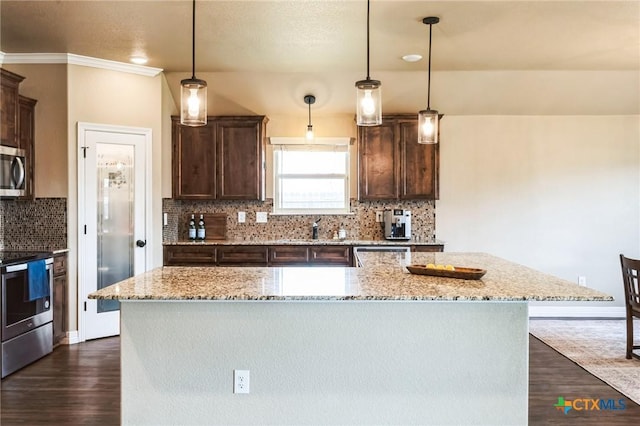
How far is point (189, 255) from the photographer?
16.4 ft

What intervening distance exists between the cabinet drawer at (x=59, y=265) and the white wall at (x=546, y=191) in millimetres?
3937

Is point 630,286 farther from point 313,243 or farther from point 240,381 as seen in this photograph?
point 240,381

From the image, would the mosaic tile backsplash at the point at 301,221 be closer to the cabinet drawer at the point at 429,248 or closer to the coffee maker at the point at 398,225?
the coffee maker at the point at 398,225

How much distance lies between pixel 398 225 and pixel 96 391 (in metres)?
3.36

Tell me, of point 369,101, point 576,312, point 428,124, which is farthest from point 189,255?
point 576,312

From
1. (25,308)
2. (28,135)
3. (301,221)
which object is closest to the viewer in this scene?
(25,308)

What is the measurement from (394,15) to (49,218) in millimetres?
3494

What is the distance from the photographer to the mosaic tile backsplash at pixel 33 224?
4.27 meters

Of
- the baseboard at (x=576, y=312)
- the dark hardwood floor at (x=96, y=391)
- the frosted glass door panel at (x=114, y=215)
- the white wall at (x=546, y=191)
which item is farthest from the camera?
the white wall at (x=546, y=191)

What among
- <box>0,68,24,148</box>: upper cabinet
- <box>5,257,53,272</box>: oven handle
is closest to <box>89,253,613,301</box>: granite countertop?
<box>5,257,53,272</box>: oven handle

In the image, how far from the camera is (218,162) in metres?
5.23

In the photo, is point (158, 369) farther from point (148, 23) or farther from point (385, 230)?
point (385, 230)

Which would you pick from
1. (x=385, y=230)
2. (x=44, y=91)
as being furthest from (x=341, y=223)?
(x=44, y=91)

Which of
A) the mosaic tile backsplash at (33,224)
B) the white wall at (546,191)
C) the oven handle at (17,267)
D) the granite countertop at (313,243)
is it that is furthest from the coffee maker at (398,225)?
the oven handle at (17,267)
